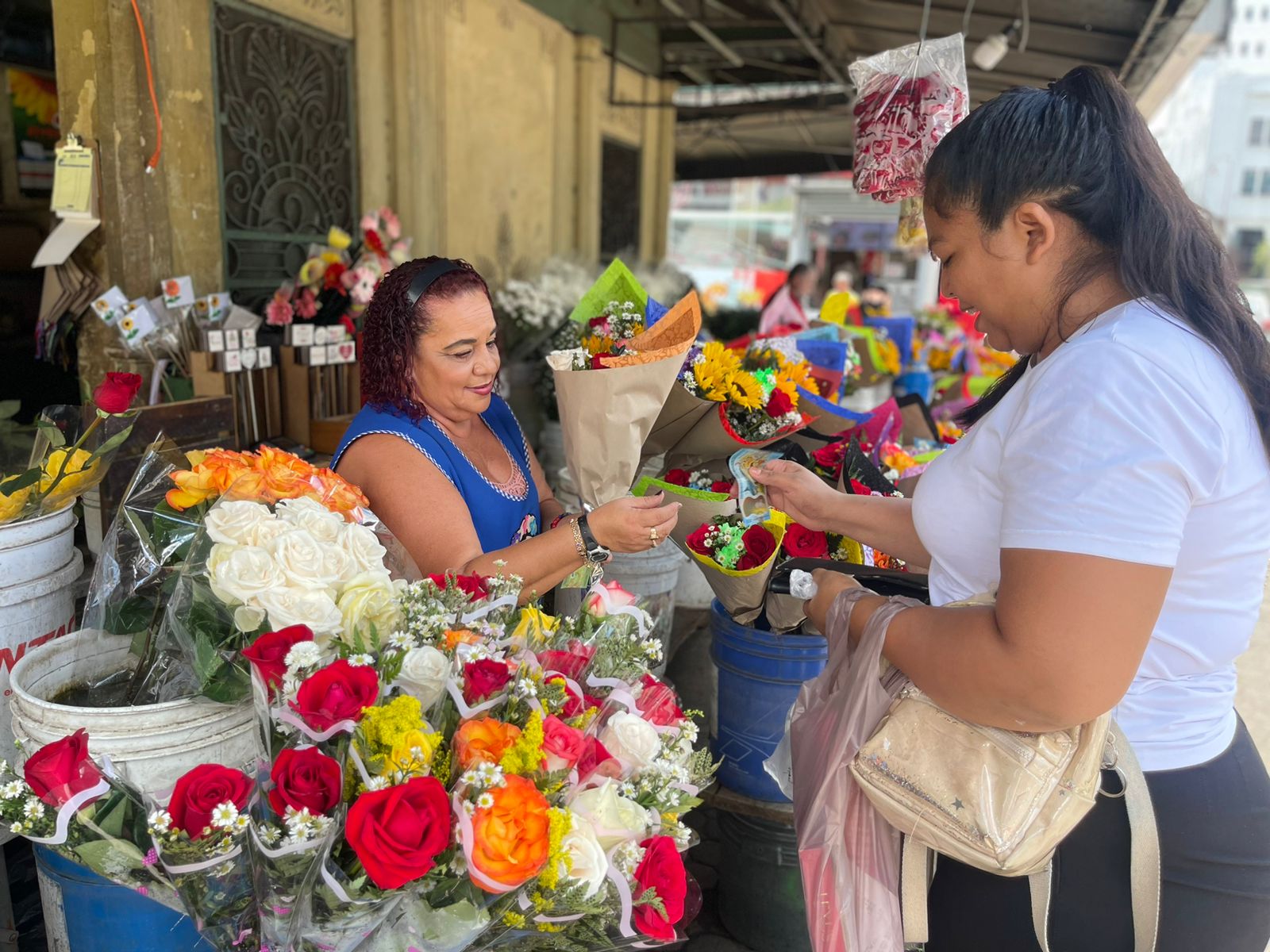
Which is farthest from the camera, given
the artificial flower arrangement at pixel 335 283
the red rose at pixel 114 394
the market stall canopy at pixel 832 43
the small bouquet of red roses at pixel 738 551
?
the market stall canopy at pixel 832 43

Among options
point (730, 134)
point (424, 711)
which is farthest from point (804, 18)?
point (424, 711)

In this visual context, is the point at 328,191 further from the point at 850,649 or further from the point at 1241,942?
the point at 1241,942

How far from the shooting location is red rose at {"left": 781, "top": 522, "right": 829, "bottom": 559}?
221 centimetres

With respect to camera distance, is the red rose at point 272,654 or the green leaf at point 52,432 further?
the green leaf at point 52,432

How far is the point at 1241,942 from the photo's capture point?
1.21m

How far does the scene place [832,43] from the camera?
726 cm

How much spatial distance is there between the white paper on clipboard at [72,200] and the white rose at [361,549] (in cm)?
237

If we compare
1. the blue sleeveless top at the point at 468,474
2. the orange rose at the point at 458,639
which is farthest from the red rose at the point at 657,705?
the blue sleeveless top at the point at 468,474

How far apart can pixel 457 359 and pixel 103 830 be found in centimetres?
110

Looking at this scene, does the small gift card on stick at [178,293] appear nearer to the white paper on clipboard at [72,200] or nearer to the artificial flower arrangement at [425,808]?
the white paper on clipboard at [72,200]

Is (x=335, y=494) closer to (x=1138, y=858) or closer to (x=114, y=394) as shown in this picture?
(x=114, y=394)

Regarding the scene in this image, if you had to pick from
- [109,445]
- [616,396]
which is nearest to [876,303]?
[616,396]

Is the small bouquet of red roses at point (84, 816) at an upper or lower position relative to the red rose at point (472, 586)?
lower

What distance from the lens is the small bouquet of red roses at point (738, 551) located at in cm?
198
